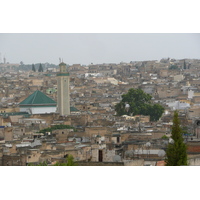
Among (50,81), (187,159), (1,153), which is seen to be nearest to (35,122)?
(1,153)

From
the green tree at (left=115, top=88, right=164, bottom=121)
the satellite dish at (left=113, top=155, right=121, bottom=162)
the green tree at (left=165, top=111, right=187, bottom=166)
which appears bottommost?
the green tree at (left=115, top=88, right=164, bottom=121)

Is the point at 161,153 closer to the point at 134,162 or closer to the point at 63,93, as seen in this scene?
the point at 134,162

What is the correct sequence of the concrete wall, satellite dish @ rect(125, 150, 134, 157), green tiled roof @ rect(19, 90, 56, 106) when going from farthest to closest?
green tiled roof @ rect(19, 90, 56, 106), satellite dish @ rect(125, 150, 134, 157), the concrete wall

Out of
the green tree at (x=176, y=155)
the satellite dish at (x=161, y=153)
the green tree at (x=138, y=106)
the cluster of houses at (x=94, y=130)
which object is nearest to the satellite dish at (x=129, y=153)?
the cluster of houses at (x=94, y=130)

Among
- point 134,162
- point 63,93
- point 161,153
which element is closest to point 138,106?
point 63,93

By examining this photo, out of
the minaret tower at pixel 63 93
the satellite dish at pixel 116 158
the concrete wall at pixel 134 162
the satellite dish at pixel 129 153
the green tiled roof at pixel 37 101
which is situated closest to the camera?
the concrete wall at pixel 134 162

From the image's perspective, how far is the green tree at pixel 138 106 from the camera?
31081 millimetres

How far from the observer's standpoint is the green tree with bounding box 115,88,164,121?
31.1m

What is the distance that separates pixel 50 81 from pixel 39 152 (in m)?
40.0

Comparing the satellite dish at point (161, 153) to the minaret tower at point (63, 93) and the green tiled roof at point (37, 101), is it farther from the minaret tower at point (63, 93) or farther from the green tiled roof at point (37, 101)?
the green tiled roof at point (37, 101)

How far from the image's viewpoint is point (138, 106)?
110 feet

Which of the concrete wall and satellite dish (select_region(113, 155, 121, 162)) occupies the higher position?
the concrete wall

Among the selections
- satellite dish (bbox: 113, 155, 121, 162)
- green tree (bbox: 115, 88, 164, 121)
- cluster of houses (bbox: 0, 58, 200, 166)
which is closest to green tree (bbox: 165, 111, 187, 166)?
cluster of houses (bbox: 0, 58, 200, 166)

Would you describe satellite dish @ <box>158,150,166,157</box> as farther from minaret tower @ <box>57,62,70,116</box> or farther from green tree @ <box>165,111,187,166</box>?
minaret tower @ <box>57,62,70,116</box>
